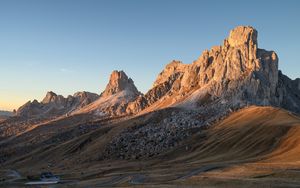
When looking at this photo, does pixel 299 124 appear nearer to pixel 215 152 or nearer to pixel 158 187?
pixel 215 152

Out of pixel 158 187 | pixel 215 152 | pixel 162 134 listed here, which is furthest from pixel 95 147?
pixel 158 187

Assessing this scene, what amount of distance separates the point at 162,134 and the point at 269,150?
52.7 m

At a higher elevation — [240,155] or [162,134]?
[162,134]

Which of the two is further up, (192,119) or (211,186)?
(192,119)

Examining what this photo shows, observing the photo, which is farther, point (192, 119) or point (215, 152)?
point (192, 119)

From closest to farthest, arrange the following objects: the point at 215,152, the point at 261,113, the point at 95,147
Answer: the point at 215,152 < the point at 261,113 < the point at 95,147

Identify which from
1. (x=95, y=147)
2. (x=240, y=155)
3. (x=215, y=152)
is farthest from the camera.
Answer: (x=95, y=147)

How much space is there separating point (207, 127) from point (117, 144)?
37.1 m

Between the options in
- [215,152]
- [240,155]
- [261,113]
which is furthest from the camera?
[261,113]

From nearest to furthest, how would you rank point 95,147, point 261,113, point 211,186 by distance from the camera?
point 211,186
point 261,113
point 95,147

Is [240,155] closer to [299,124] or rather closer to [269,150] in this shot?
[269,150]

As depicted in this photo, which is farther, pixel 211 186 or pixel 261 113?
pixel 261 113

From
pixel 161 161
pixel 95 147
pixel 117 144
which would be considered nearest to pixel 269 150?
pixel 161 161

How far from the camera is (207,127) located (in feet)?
580
